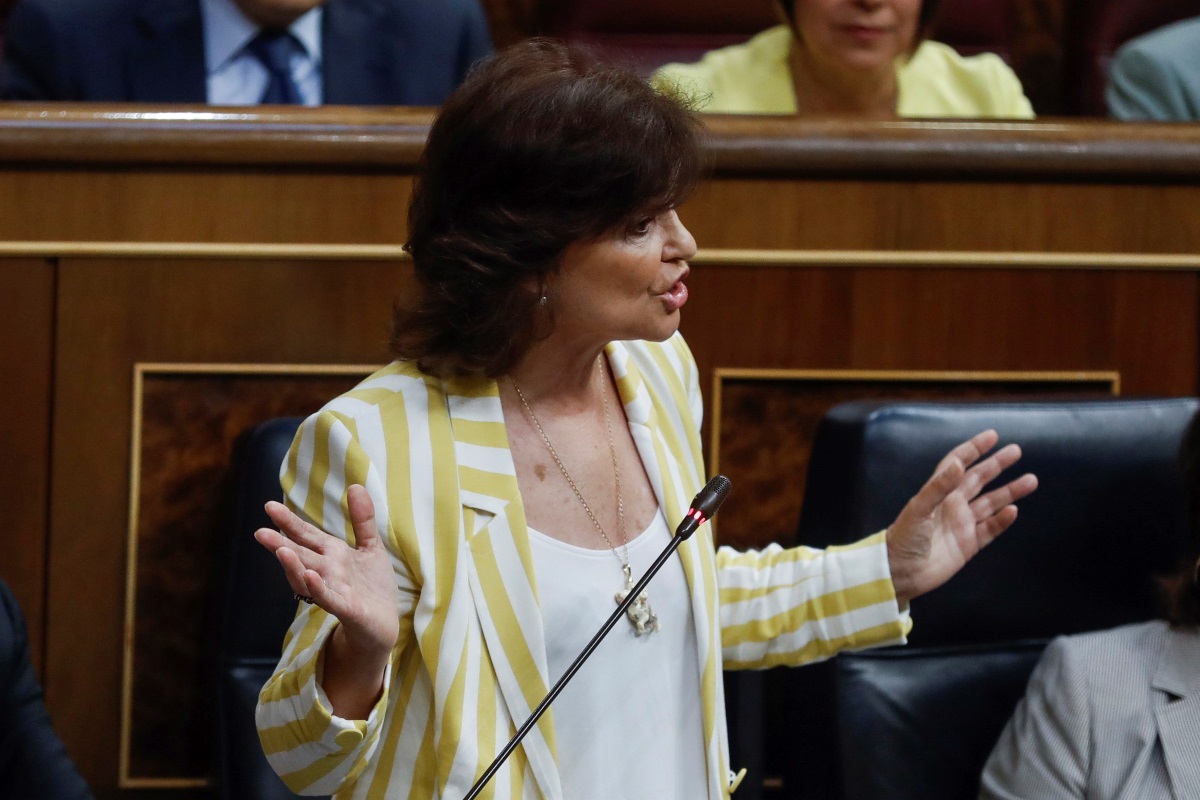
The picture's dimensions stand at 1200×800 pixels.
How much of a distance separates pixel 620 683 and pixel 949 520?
253mm

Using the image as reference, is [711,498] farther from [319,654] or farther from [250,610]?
[250,610]

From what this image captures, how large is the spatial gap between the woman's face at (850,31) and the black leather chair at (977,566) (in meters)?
0.47

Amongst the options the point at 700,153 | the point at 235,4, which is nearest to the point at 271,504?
the point at 700,153

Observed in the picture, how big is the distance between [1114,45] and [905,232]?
93 centimetres

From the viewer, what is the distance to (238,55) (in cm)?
144

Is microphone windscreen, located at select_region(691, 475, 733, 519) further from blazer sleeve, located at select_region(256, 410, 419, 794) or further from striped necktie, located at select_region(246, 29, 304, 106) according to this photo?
striped necktie, located at select_region(246, 29, 304, 106)

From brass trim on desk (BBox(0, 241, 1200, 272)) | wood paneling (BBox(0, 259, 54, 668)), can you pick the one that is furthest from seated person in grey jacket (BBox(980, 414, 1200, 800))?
wood paneling (BBox(0, 259, 54, 668))

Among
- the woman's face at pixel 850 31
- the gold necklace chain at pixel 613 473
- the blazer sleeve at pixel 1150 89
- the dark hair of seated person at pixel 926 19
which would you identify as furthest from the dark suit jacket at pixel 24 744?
the blazer sleeve at pixel 1150 89

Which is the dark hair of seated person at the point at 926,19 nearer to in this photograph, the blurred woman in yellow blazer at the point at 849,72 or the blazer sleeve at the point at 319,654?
the blurred woman in yellow blazer at the point at 849,72

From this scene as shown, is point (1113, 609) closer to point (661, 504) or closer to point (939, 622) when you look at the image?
point (939, 622)

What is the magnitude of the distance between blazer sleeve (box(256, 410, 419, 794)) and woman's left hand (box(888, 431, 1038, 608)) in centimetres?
31

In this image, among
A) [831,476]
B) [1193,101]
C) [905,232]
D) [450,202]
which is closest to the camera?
[450,202]

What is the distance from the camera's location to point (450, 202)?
840 mm

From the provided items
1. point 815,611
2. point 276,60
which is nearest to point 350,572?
point 815,611
